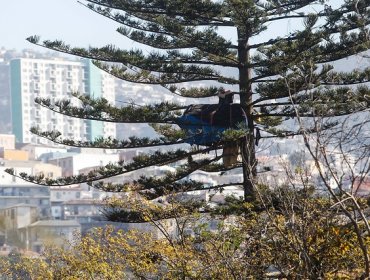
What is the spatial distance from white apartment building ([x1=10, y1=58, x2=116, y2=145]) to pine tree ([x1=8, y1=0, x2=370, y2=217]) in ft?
516

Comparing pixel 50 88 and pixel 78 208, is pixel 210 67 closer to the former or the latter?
pixel 78 208

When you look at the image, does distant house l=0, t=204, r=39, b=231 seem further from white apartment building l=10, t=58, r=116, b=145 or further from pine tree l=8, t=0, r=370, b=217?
white apartment building l=10, t=58, r=116, b=145

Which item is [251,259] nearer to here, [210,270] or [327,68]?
[210,270]

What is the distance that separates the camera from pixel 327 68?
15672 mm

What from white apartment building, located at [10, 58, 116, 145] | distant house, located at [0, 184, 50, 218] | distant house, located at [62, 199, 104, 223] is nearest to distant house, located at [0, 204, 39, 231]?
distant house, located at [0, 184, 50, 218]

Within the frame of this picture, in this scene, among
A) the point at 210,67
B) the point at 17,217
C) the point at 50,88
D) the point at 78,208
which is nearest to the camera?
the point at 210,67

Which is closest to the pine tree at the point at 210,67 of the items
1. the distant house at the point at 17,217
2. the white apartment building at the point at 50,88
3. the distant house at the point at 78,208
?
the distant house at the point at 17,217

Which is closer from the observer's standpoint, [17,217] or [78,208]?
[17,217]

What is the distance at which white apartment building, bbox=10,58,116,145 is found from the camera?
178 metres

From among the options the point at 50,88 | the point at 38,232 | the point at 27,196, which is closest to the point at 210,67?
the point at 38,232

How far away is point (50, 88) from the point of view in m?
187

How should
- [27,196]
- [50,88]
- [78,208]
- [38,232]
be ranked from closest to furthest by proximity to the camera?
[38,232] → [27,196] → [78,208] → [50,88]

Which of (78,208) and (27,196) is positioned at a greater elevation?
(27,196)

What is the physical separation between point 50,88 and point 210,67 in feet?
563
